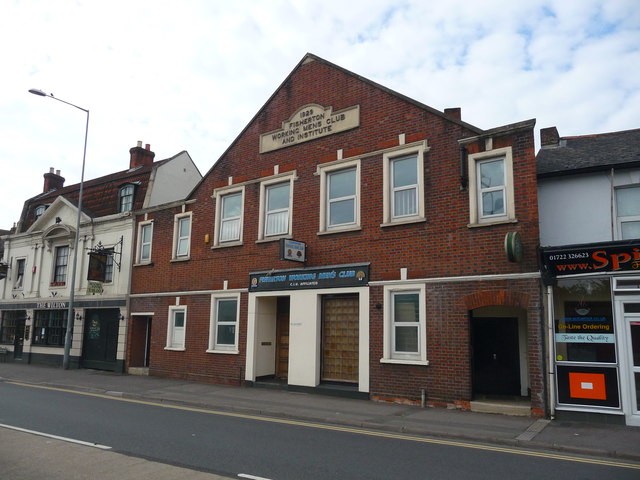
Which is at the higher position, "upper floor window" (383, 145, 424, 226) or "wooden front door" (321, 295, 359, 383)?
"upper floor window" (383, 145, 424, 226)

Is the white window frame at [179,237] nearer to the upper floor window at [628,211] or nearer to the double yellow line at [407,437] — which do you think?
the double yellow line at [407,437]

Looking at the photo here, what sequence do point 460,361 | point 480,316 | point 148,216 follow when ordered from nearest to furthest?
point 460,361, point 480,316, point 148,216

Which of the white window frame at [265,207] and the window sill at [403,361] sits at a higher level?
the white window frame at [265,207]

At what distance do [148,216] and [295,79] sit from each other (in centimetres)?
850

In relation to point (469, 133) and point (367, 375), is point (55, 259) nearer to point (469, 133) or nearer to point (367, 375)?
point (367, 375)

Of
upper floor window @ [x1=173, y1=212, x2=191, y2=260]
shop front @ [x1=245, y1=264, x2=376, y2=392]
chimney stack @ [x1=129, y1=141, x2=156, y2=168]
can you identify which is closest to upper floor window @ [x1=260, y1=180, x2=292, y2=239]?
shop front @ [x1=245, y1=264, x2=376, y2=392]

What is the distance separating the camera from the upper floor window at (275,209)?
53.3ft

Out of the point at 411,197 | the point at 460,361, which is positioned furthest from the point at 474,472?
the point at 411,197

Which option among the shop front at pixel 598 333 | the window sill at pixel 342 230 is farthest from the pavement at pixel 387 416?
the window sill at pixel 342 230

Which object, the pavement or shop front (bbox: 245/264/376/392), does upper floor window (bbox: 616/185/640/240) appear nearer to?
the pavement

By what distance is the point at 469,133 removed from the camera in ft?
41.9

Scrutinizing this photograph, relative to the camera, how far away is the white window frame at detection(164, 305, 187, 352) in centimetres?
1857

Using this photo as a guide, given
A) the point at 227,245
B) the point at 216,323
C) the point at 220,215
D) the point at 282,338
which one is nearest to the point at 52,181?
the point at 220,215

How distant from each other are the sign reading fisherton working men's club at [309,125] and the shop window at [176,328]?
6.64 meters
